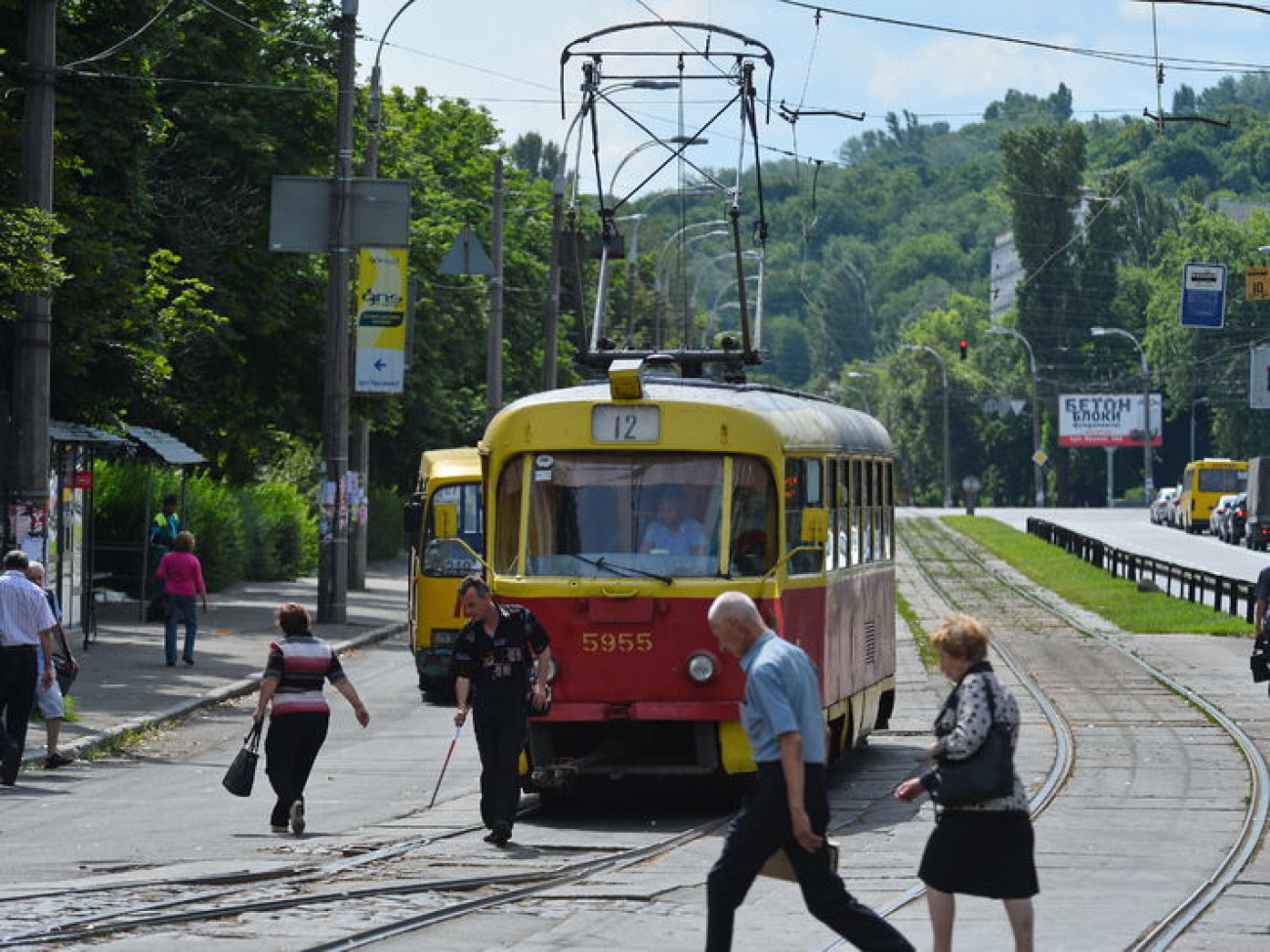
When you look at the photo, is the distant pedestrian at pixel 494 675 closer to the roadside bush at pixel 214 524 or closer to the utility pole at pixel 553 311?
the roadside bush at pixel 214 524

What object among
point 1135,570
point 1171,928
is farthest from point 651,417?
point 1135,570

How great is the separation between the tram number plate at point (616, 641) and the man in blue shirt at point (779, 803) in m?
6.95

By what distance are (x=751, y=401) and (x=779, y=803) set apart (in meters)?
8.09

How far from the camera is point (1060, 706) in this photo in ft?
84.4

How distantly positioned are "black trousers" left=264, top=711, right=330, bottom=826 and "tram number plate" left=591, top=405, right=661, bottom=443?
265cm

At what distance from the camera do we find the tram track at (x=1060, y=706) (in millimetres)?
12781

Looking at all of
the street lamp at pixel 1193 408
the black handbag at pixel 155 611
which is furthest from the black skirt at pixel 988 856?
the street lamp at pixel 1193 408

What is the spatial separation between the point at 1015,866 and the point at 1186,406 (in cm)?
12864

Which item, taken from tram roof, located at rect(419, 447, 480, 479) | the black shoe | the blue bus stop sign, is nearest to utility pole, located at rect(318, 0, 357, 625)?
tram roof, located at rect(419, 447, 480, 479)

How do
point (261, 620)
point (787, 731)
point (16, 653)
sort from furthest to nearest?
1. point (261, 620)
2. point (16, 653)
3. point (787, 731)

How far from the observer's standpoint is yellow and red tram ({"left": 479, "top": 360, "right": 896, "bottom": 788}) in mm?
16672

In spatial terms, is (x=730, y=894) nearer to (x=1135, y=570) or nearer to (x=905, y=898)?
(x=905, y=898)

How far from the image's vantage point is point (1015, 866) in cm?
962

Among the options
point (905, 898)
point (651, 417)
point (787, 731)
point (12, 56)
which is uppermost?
point (12, 56)
